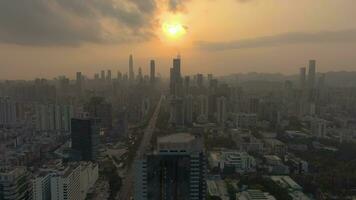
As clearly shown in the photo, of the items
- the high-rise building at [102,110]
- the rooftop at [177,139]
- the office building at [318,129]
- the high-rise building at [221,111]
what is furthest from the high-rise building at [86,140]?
the office building at [318,129]

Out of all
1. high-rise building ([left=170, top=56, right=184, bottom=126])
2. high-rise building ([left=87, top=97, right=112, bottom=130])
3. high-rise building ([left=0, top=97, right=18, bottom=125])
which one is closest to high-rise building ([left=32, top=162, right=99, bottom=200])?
high-rise building ([left=170, top=56, right=184, bottom=126])

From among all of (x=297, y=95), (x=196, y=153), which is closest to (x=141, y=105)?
(x=297, y=95)

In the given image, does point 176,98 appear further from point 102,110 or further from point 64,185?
→ point 64,185

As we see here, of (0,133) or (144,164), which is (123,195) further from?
(0,133)

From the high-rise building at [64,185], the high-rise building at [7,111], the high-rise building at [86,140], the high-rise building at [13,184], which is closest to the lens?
the high-rise building at [13,184]

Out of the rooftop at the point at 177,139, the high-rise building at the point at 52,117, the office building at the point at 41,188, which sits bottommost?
the office building at the point at 41,188

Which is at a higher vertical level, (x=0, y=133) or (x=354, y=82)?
(x=354, y=82)

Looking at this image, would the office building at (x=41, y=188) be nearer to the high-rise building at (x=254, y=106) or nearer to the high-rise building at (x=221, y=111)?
the high-rise building at (x=221, y=111)
